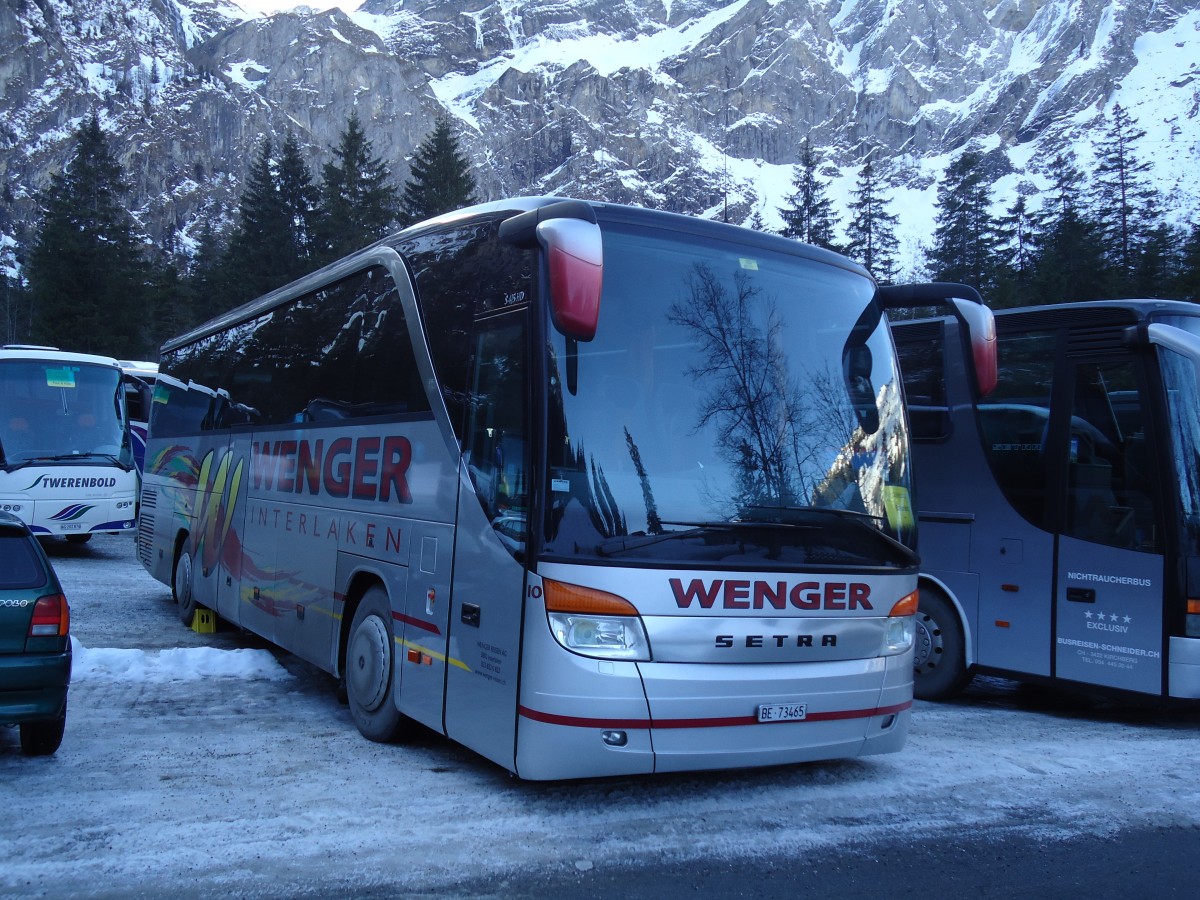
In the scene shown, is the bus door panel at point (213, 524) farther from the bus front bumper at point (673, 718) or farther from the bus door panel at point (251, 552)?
the bus front bumper at point (673, 718)

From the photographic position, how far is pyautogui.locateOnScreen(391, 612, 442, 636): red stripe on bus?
18.4 ft

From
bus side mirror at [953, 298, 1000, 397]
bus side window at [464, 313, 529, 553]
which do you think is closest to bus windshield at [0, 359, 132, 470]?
bus side window at [464, 313, 529, 553]

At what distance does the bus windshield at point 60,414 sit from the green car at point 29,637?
1146 cm

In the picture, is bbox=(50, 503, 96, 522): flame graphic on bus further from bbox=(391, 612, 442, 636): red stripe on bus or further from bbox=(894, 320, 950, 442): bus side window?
bbox=(894, 320, 950, 442): bus side window

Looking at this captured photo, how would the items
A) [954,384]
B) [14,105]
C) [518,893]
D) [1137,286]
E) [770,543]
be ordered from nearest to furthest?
[518,893] → [770,543] → [954,384] → [1137,286] → [14,105]

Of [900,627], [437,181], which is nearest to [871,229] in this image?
[437,181]

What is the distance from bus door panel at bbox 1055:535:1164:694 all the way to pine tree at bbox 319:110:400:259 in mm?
39691

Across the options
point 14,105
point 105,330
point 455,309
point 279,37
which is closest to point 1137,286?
point 455,309

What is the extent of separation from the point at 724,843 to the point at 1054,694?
17.7 feet

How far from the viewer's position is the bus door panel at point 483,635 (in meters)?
4.88

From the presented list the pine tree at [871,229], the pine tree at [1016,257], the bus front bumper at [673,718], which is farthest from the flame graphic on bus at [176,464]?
the pine tree at [871,229]

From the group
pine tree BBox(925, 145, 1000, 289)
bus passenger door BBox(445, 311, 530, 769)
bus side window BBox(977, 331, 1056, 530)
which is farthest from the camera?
pine tree BBox(925, 145, 1000, 289)

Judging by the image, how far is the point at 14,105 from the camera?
161 meters

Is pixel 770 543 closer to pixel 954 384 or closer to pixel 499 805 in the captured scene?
pixel 499 805
